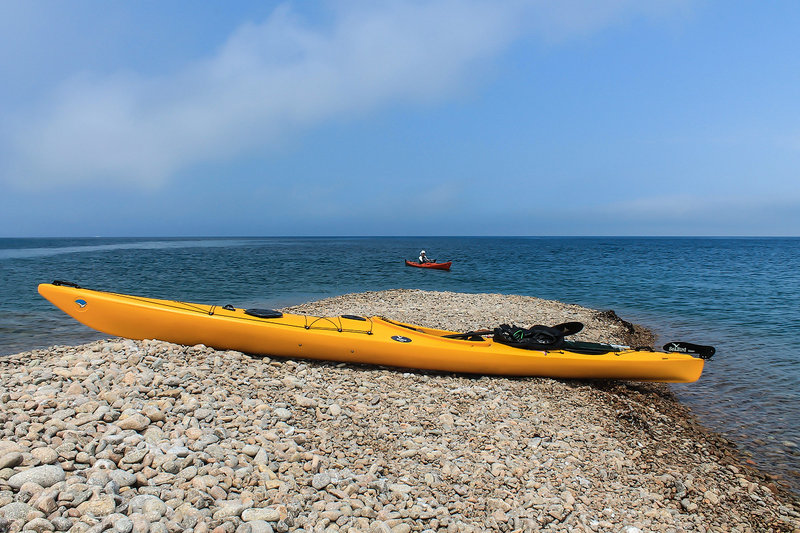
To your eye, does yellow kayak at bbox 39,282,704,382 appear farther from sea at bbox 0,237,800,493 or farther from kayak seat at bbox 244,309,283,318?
sea at bbox 0,237,800,493

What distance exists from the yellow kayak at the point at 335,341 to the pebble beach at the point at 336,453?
0.23m

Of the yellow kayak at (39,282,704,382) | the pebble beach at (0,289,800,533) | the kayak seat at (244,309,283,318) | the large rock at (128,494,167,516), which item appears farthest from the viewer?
the kayak seat at (244,309,283,318)

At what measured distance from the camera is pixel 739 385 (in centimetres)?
797

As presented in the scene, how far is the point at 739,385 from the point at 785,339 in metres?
5.18

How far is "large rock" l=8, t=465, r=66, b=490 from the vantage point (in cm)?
310

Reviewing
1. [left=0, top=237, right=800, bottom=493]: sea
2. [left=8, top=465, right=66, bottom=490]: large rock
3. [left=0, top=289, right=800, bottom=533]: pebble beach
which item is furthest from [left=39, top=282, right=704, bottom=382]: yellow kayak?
[left=8, top=465, right=66, bottom=490]: large rock

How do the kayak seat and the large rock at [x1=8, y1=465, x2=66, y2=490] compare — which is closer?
the large rock at [x1=8, y1=465, x2=66, y2=490]

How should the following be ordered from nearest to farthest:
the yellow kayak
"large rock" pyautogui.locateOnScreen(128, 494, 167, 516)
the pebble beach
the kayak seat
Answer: "large rock" pyautogui.locateOnScreen(128, 494, 167, 516)
the pebble beach
the yellow kayak
the kayak seat

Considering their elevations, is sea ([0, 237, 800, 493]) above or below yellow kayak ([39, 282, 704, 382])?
below

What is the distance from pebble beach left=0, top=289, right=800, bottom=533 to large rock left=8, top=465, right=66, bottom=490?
0.01 metres

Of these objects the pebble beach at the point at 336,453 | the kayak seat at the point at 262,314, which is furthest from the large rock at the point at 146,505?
the kayak seat at the point at 262,314

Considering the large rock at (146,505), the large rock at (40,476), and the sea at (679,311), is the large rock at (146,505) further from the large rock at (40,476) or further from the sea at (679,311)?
the sea at (679,311)

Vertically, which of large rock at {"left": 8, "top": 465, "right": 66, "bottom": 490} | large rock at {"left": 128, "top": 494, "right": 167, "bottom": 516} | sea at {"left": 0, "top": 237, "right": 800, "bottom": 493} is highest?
large rock at {"left": 8, "top": 465, "right": 66, "bottom": 490}

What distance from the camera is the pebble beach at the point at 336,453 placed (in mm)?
3275
